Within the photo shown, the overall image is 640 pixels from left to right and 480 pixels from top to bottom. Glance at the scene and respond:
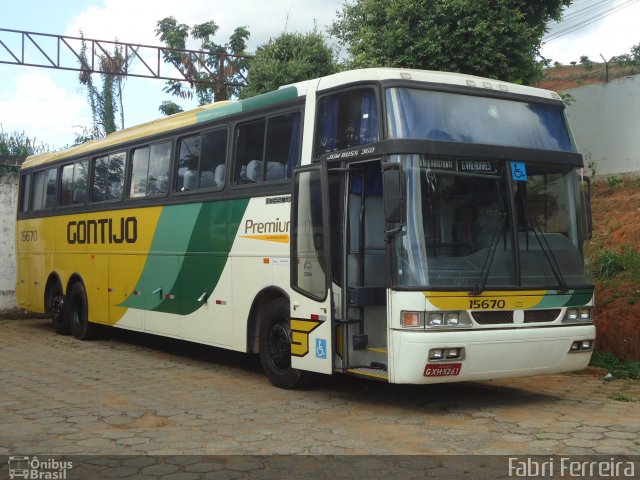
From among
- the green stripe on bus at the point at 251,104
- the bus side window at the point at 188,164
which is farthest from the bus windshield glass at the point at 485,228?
the bus side window at the point at 188,164

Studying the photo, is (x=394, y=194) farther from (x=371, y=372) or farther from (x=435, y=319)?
(x=371, y=372)

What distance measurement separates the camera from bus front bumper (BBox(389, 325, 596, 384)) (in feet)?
24.7

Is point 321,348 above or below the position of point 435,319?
below

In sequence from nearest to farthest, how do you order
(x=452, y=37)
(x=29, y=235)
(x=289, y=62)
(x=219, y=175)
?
(x=219, y=175), (x=452, y=37), (x=29, y=235), (x=289, y=62)

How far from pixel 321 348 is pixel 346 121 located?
2360 mm

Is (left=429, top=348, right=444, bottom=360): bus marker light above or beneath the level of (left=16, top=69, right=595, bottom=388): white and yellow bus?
beneath

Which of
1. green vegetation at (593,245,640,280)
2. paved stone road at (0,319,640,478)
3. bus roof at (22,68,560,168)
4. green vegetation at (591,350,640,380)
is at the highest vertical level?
bus roof at (22,68,560,168)

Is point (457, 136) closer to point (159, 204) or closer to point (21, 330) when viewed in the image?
point (159, 204)

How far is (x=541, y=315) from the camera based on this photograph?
26.8 feet

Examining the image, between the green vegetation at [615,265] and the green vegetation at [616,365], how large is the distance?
2206 millimetres

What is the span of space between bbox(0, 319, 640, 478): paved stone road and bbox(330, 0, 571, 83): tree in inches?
286

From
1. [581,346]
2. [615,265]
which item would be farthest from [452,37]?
[581,346]
